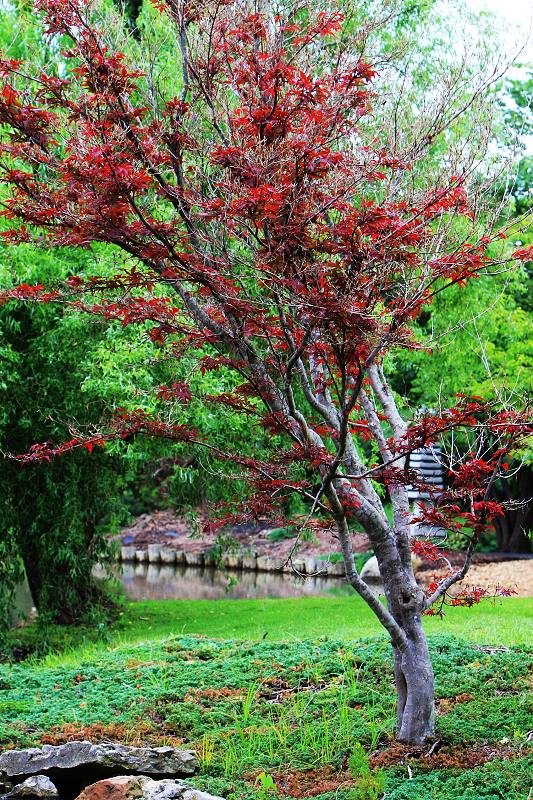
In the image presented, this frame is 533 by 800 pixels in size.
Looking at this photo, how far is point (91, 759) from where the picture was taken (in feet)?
13.9

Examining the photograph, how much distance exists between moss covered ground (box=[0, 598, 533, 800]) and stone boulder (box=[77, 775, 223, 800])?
1.00ft

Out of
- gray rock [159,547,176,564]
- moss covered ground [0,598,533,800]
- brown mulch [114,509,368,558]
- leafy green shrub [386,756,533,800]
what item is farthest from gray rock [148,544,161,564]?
leafy green shrub [386,756,533,800]

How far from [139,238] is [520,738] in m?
3.08

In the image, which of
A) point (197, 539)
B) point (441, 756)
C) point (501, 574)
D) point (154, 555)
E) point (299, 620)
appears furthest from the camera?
point (197, 539)

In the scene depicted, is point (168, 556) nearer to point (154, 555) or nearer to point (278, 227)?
point (154, 555)

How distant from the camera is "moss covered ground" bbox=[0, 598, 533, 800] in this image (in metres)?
4.14

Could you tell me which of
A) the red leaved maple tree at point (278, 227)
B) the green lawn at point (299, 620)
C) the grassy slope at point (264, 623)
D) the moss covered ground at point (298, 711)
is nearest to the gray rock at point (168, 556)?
the green lawn at point (299, 620)

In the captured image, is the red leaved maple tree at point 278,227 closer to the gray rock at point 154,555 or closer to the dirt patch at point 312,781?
the dirt patch at point 312,781

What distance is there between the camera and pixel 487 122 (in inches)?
174

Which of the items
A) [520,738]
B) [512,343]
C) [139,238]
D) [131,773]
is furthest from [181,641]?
[512,343]

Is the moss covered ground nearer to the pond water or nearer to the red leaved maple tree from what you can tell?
the red leaved maple tree

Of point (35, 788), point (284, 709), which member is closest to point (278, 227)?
point (35, 788)

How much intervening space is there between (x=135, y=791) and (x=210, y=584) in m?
12.9

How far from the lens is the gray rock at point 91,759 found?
14.0 ft
